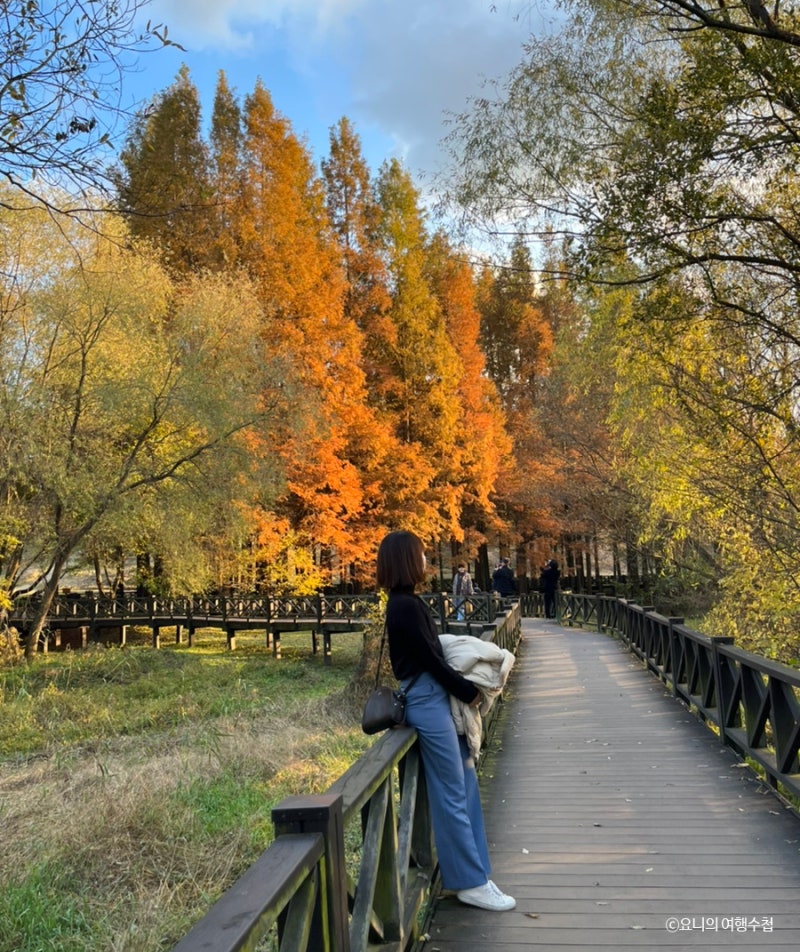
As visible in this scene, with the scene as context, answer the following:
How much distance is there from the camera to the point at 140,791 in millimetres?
6824

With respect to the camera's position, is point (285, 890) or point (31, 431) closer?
point (285, 890)

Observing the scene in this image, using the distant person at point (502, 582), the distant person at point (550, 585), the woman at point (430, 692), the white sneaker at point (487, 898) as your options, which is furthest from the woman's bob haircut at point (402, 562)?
the distant person at point (550, 585)

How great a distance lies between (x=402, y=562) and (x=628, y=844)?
2.39m

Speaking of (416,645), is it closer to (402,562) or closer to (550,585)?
(402,562)

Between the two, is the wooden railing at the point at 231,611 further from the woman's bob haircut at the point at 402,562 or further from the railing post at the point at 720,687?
the woman's bob haircut at the point at 402,562

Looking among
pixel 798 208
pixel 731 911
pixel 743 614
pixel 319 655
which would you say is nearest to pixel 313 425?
pixel 319 655

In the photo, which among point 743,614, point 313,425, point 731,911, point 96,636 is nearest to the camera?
point 731,911

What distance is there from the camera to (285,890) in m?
1.75

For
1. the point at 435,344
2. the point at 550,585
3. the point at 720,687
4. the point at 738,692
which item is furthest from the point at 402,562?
the point at 435,344

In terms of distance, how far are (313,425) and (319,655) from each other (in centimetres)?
678

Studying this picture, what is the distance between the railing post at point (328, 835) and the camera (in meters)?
2.10

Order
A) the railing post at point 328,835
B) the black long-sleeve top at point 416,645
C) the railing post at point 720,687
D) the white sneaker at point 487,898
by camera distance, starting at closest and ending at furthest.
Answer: the railing post at point 328,835 < the black long-sleeve top at point 416,645 < the white sneaker at point 487,898 < the railing post at point 720,687

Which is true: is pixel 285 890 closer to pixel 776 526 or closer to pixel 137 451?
pixel 776 526

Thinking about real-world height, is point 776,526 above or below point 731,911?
above
